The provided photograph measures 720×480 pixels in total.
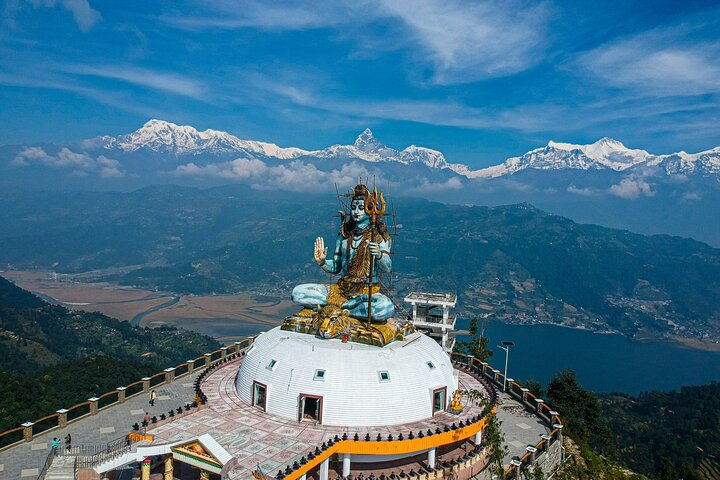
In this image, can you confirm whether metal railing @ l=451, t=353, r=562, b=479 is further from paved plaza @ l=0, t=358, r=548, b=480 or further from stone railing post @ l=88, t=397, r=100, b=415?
stone railing post @ l=88, t=397, r=100, b=415

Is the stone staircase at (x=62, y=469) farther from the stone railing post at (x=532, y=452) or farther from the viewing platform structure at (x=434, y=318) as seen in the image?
the viewing platform structure at (x=434, y=318)

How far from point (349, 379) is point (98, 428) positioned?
17423 millimetres

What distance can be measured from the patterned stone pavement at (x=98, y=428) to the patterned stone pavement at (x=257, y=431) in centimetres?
605

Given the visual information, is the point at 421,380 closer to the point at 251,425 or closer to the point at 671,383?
the point at 251,425

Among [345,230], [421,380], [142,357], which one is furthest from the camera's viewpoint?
[142,357]

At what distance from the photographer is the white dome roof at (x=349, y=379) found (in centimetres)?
3075

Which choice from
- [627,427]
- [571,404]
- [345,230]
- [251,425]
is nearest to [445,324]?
[571,404]

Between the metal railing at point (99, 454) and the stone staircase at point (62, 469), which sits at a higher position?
the metal railing at point (99, 454)

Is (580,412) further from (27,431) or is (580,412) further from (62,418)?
(27,431)

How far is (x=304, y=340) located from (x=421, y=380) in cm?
836

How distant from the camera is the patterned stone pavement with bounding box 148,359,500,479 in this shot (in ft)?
86.6

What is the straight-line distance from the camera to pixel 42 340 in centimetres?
11150

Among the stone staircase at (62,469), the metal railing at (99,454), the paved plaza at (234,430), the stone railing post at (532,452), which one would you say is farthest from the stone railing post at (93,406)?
the stone railing post at (532,452)

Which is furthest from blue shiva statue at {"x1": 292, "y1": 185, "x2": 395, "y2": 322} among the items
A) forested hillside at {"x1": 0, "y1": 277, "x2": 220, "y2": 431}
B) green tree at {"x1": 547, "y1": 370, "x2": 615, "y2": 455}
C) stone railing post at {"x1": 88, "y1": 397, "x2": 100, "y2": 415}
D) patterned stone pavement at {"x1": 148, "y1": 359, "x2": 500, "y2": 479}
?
forested hillside at {"x1": 0, "y1": 277, "x2": 220, "y2": 431}
